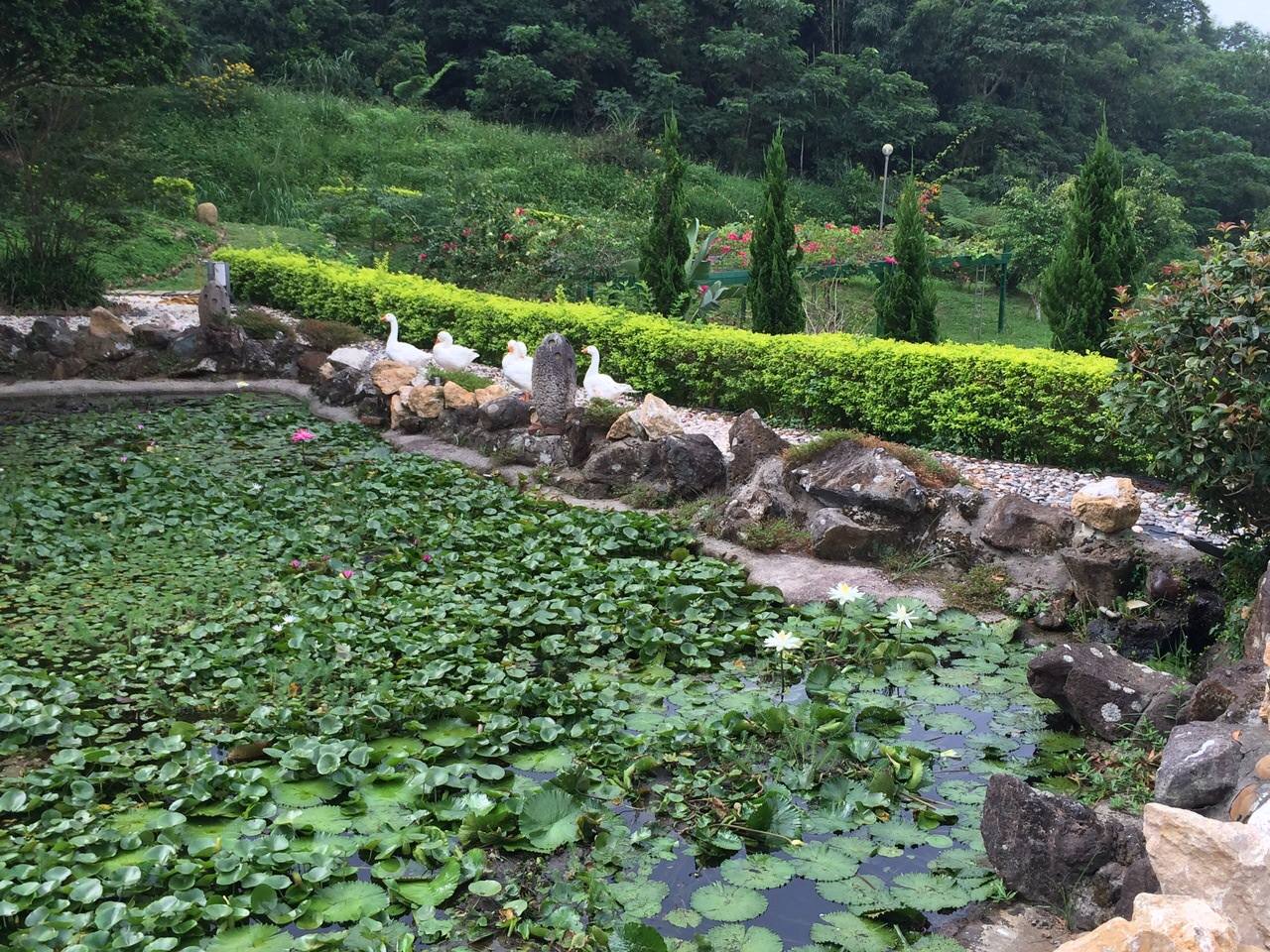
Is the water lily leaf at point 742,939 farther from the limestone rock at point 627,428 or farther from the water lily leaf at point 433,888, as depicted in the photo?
the limestone rock at point 627,428

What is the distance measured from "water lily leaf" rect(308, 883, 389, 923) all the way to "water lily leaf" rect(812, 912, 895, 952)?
1231 mm

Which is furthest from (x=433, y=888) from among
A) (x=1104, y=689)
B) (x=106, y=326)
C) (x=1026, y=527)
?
(x=106, y=326)

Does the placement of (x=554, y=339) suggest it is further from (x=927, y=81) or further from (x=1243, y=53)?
(x=1243, y=53)

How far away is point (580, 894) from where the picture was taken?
10.5 feet

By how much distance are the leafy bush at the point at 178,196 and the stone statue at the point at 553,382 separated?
1079cm

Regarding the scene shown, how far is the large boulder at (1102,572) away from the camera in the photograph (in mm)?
5227

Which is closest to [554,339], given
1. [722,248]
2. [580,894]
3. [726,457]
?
[726,457]

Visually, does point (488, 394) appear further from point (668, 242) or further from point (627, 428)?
point (668, 242)

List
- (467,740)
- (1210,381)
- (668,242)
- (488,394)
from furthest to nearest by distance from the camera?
(668,242) < (488,394) < (1210,381) < (467,740)

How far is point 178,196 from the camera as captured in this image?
717 inches

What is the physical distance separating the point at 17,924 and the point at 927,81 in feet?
109

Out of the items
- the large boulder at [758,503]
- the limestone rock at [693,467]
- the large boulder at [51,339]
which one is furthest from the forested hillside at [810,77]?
the large boulder at [758,503]

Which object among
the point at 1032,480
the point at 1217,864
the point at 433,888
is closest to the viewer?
the point at 1217,864

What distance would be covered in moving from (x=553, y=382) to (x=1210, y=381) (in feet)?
15.4
